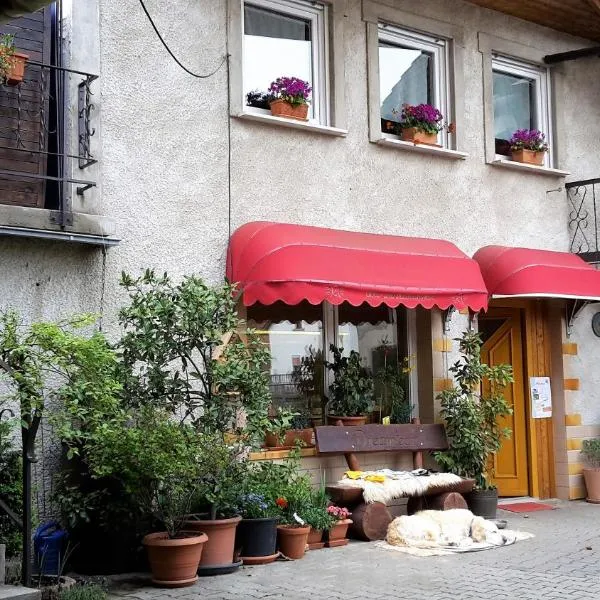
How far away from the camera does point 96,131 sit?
8.95 meters

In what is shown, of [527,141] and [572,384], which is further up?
[527,141]

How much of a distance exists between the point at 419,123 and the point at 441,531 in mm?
4745

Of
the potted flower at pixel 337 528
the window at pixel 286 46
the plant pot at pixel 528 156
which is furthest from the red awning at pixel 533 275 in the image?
the potted flower at pixel 337 528

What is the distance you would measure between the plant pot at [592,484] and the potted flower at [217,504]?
6.02m

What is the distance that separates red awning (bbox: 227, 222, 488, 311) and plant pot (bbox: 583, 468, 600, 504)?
3331 millimetres

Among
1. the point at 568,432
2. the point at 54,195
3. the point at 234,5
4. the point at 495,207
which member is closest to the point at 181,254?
the point at 54,195

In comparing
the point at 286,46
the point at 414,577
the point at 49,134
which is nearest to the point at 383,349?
the point at 286,46

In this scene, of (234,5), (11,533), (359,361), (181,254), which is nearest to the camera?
(11,533)

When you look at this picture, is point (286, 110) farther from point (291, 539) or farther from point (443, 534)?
point (443, 534)

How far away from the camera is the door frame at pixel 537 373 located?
42.1ft

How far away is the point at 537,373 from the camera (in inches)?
510

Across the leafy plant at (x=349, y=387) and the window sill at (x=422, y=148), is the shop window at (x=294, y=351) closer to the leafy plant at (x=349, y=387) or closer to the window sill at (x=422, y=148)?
the leafy plant at (x=349, y=387)

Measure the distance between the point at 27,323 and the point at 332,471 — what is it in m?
3.72

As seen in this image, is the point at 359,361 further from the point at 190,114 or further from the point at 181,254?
the point at 190,114
